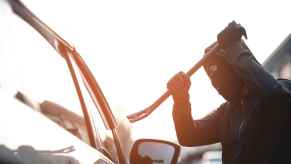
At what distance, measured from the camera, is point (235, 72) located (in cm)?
380

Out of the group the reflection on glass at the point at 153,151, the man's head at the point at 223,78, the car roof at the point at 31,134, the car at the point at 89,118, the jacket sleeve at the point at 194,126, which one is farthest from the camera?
the jacket sleeve at the point at 194,126

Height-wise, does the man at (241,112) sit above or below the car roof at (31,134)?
below

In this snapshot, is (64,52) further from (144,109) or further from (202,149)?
(202,149)

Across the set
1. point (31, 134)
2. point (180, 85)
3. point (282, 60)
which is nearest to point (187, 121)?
point (180, 85)

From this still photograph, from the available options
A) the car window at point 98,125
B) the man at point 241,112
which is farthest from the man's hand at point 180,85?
the car window at point 98,125

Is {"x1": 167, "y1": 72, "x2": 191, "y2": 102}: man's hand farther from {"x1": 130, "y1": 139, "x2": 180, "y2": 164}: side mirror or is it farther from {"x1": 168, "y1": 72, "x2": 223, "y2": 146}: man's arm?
{"x1": 130, "y1": 139, "x2": 180, "y2": 164}: side mirror

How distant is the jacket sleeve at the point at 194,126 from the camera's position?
422 centimetres

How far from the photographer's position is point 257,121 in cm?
336

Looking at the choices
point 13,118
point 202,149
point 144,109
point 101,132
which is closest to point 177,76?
point 144,109

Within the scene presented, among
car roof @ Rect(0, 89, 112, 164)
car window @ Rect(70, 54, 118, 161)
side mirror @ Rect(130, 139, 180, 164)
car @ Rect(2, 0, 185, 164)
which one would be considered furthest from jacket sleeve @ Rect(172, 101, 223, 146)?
car roof @ Rect(0, 89, 112, 164)

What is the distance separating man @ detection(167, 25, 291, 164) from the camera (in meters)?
3.29

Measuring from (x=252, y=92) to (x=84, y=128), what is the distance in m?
1.77

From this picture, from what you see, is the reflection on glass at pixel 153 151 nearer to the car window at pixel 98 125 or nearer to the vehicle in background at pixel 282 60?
the car window at pixel 98 125

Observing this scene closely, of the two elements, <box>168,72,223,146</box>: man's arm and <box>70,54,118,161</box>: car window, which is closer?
<box>70,54,118,161</box>: car window
